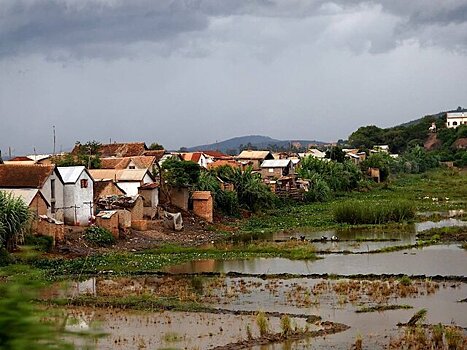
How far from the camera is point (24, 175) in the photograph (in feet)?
110

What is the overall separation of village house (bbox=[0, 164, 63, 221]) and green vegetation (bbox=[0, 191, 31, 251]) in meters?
4.09

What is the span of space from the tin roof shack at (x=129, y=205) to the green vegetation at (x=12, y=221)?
899 cm

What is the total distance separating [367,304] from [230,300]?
4.28 m

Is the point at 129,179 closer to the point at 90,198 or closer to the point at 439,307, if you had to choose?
the point at 90,198

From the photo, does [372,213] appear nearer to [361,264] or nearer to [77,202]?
[361,264]

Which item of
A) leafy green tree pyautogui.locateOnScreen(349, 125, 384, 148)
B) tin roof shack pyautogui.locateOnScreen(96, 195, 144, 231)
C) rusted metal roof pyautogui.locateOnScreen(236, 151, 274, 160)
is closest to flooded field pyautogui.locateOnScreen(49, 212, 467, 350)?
tin roof shack pyautogui.locateOnScreen(96, 195, 144, 231)

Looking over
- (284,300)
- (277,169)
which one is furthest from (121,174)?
(277,169)

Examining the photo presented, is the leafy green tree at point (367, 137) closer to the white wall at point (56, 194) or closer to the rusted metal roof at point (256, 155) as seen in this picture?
A: the rusted metal roof at point (256, 155)

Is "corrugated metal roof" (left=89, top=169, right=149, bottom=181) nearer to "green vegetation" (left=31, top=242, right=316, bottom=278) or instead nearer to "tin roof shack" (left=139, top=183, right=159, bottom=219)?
"tin roof shack" (left=139, top=183, right=159, bottom=219)

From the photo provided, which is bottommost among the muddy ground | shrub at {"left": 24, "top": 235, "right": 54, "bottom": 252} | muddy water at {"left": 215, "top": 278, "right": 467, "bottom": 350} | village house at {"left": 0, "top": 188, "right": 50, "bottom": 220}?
muddy water at {"left": 215, "top": 278, "right": 467, "bottom": 350}

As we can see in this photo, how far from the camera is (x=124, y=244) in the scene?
33812 mm

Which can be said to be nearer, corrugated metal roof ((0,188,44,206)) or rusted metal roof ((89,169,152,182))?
corrugated metal roof ((0,188,44,206))

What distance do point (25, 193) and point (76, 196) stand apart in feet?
11.2

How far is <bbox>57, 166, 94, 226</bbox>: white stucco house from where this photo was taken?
35.3 meters
